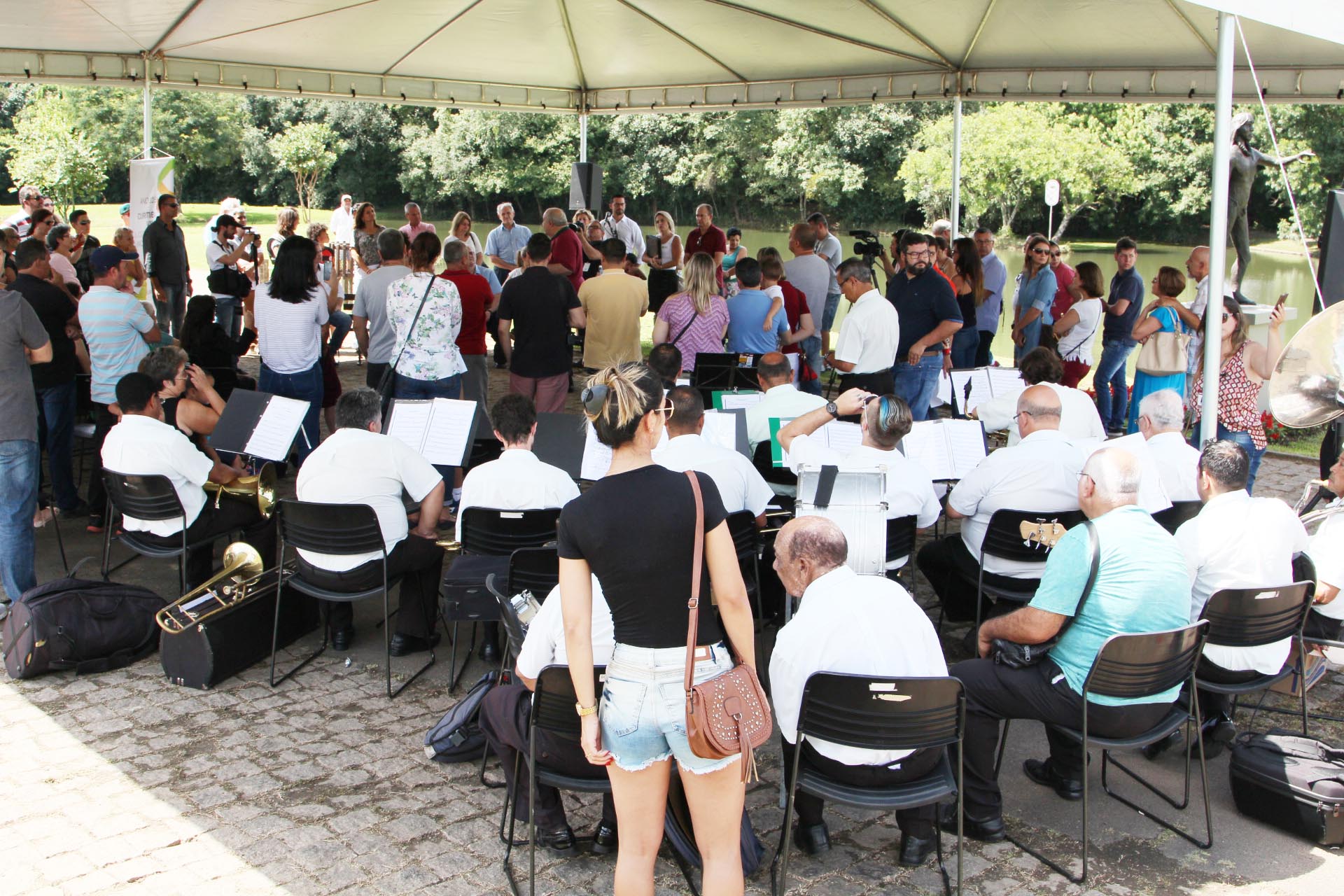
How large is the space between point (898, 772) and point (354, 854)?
167cm

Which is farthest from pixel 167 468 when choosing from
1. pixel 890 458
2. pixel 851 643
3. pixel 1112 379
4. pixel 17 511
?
pixel 1112 379

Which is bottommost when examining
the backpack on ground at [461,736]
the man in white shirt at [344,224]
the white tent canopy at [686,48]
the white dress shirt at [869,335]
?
the backpack on ground at [461,736]

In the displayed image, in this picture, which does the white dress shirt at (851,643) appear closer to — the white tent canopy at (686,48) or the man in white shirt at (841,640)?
the man in white shirt at (841,640)

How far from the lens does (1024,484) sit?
14.9ft

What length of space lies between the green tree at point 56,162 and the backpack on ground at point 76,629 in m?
28.2

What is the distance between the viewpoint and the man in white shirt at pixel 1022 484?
4.51 metres

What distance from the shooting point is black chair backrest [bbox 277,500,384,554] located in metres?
4.40

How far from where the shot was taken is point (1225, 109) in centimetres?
481

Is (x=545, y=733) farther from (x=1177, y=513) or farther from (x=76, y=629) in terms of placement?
(x=1177, y=513)

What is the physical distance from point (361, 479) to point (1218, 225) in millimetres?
3939

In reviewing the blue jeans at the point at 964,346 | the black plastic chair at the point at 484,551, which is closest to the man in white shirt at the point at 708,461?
the black plastic chair at the point at 484,551

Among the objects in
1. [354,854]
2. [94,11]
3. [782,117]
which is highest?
[782,117]

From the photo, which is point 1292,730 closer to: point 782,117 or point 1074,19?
point 1074,19

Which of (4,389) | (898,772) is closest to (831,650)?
(898,772)
